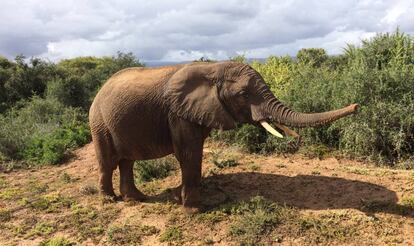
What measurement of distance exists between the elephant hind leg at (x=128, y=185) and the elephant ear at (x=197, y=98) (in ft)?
6.53

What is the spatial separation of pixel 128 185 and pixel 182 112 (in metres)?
2.20

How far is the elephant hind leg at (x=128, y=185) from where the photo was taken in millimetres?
8258

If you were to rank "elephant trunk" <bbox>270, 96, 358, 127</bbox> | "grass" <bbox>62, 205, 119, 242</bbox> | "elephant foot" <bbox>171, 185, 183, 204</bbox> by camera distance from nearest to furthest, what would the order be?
"elephant trunk" <bbox>270, 96, 358, 127</bbox>
"grass" <bbox>62, 205, 119, 242</bbox>
"elephant foot" <bbox>171, 185, 183, 204</bbox>

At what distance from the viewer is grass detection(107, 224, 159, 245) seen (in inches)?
268

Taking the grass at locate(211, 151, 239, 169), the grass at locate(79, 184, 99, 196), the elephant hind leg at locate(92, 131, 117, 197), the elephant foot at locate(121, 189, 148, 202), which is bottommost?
the grass at locate(79, 184, 99, 196)

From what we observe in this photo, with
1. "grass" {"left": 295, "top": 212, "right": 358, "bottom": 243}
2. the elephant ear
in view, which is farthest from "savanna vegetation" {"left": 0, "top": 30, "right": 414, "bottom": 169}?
the elephant ear

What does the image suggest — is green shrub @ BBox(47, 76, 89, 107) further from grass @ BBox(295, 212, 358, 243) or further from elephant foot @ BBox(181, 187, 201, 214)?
grass @ BBox(295, 212, 358, 243)

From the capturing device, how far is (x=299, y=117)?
20.1 feet

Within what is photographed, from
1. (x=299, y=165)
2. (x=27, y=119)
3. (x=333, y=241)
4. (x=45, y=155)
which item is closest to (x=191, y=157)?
(x=333, y=241)

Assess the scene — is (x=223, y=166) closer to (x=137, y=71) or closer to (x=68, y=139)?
(x=137, y=71)

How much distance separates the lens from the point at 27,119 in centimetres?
1689

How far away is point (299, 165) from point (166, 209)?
121 inches

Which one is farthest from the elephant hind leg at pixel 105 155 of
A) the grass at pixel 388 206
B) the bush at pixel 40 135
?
the bush at pixel 40 135

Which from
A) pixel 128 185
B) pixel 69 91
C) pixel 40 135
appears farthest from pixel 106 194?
pixel 69 91
